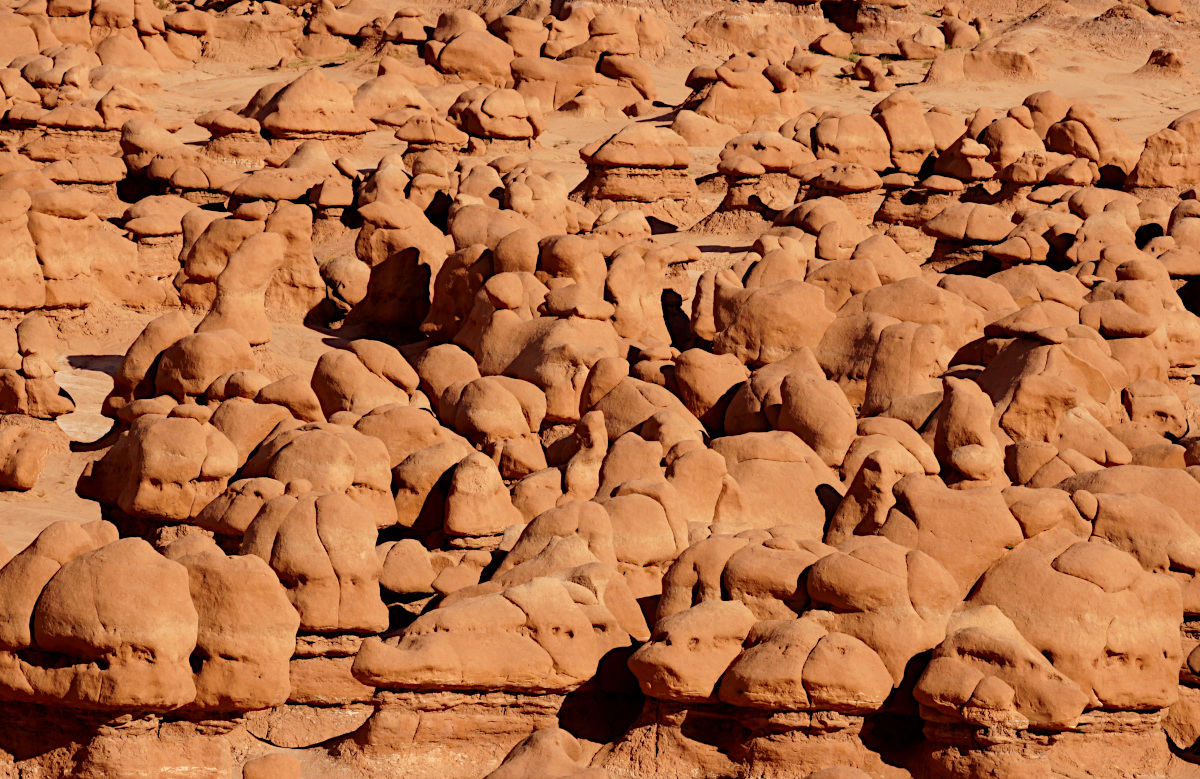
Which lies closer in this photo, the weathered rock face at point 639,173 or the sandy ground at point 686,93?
the sandy ground at point 686,93

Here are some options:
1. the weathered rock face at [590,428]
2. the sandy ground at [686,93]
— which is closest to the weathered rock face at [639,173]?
the weathered rock face at [590,428]

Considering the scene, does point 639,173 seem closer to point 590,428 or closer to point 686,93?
point 686,93

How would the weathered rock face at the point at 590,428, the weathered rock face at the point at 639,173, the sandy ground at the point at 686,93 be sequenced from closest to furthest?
1. the weathered rock face at the point at 590,428
2. the sandy ground at the point at 686,93
3. the weathered rock face at the point at 639,173

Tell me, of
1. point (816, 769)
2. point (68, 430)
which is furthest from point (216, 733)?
point (68, 430)

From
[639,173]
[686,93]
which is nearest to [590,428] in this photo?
[639,173]

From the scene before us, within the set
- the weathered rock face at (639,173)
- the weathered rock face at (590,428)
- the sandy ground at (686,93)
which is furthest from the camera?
the weathered rock face at (639,173)

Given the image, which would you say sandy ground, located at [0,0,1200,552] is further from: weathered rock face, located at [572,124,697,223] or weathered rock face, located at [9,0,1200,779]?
weathered rock face, located at [572,124,697,223]

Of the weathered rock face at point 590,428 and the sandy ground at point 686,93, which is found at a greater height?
the weathered rock face at point 590,428

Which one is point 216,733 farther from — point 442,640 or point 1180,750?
point 1180,750

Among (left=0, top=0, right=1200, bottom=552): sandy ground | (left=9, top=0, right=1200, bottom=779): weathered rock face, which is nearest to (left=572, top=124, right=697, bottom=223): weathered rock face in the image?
(left=9, top=0, right=1200, bottom=779): weathered rock face

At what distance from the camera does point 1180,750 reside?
10.0m

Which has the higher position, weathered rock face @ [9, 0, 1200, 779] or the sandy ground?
weathered rock face @ [9, 0, 1200, 779]

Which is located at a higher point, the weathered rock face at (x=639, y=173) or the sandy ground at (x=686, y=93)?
the weathered rock face at (x=639, y=173)

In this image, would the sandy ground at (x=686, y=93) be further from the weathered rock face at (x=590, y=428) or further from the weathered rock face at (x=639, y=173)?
the weathered rock face at (x=639, y=173)
